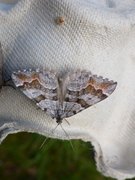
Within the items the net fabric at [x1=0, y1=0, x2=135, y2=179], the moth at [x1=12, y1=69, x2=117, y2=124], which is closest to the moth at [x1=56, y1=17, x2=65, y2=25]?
the net fabric at [x1=0, y1=0, x2=135, y2=179]

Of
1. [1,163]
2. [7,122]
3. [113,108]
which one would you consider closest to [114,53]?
[113,108]

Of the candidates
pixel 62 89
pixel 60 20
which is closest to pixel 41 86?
pixel 62 89

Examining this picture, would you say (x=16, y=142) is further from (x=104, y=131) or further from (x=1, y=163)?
(x=104, y=131)

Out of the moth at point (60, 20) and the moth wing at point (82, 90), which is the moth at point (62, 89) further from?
the moth at point (60, 20)

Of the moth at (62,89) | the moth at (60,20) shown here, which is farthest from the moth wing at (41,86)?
the moth at (60,20)

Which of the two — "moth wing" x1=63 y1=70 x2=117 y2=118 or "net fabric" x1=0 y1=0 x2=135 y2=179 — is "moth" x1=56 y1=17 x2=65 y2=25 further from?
"moth wing" x1=63 y1=70 x2=117 y2=118

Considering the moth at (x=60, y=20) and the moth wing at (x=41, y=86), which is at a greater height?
the moth at (x=60, y=20)
